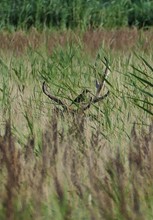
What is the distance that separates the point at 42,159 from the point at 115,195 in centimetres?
29

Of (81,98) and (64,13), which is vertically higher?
(64,13)

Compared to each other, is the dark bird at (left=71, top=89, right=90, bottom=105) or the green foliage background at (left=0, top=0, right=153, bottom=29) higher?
the green foliage background at (left=0, top=0, right=153, bottom=29)

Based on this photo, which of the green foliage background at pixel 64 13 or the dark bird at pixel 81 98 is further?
the green foliage background at pixel 64 13

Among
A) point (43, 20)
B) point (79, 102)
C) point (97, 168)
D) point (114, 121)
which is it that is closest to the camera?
point (97, 168)

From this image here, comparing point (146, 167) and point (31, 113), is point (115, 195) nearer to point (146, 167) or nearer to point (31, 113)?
point (146, 167)

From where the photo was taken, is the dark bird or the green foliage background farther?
the green foliage background

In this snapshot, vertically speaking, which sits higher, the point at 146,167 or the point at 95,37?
the point at 95,37

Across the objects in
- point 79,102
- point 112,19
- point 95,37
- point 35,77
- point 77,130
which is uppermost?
point 112,19

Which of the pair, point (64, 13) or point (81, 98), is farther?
point (64, 13)

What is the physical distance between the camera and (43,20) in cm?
1127

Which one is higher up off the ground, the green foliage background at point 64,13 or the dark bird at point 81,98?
the green foliage background at point 64,13

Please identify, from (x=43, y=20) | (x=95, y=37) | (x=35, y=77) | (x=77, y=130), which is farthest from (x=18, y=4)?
(x=77, y=130)

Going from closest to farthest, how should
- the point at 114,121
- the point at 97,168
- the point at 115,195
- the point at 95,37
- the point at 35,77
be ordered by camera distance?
1. the point at 115,195
2. the point at 97,168
3. the point at 114,121
4. the point at 35,77
5. the point at 95,37

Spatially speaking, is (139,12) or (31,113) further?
(139,12)
